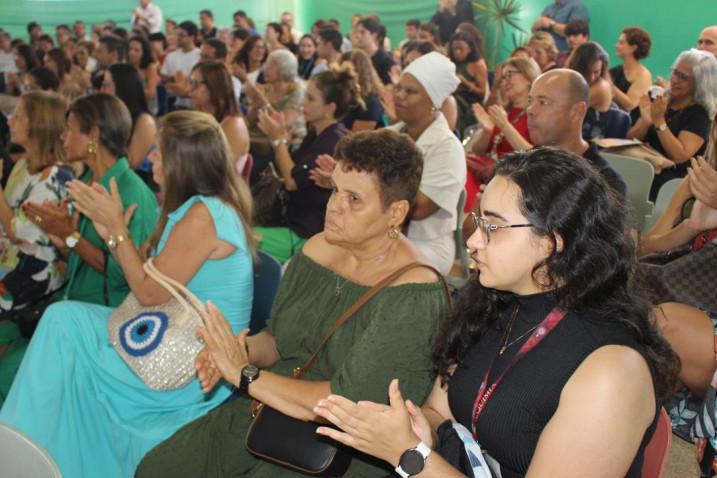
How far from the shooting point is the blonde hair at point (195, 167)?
2.35m

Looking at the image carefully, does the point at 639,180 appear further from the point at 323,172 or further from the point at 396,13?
the point at 396,13

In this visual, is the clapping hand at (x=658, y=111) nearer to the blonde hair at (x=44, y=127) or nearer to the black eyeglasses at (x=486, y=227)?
the black eyeglasses at (x=486, y=227)

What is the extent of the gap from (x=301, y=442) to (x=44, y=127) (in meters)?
2.35

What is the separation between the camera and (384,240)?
74.1 inches

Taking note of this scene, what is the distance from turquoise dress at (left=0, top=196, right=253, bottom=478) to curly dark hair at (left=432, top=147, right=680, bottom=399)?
3.96ft

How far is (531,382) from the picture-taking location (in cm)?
129

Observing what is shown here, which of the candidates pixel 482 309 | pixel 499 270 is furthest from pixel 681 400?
pixel 499 270

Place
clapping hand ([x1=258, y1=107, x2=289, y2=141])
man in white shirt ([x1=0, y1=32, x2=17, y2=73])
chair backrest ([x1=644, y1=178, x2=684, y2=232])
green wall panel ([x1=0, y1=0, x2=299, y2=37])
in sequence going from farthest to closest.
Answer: green wall panel ([x1=0, y1=0, x2=299, y2=37]) < man in white shirt ([x1=0, y1=32, x2=17, y2=73]) < clapping hand ([x1=258, y1=107, x2=289, y2=141]) < chair backrest ([x1=644, y1=178, x2=684, y2=232])

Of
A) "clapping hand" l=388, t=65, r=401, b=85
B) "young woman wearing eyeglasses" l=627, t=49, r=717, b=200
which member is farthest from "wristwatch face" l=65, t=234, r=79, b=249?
"clapping hand" l=388, t=65, r=401, b=85

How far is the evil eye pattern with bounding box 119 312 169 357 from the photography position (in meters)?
2.08

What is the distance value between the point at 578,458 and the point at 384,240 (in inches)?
34.2

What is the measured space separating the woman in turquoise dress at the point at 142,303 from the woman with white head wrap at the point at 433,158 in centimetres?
97

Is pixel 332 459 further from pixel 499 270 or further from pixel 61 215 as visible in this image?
pixel 61 215

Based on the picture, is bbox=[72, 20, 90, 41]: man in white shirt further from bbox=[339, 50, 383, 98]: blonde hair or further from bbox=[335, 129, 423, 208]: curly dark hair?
bbox=[335, 129, 423, 208]: curly dark hair
